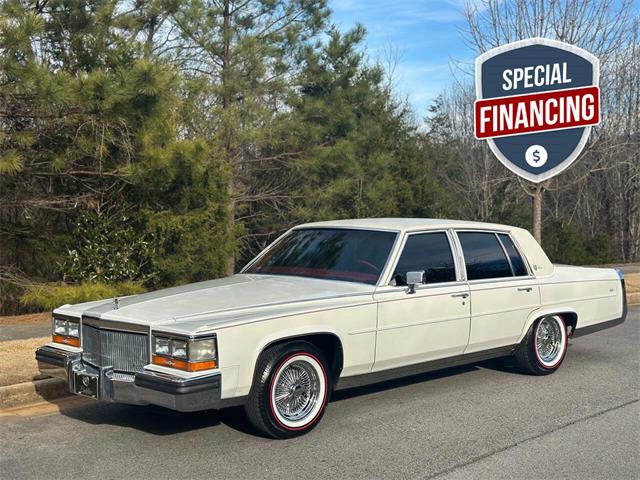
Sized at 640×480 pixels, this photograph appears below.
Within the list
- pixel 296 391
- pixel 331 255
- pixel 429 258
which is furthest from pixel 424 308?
pixel 296 391

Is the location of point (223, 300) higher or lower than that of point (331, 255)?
lower

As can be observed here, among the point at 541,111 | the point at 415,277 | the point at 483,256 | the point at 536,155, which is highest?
the point at 541,111

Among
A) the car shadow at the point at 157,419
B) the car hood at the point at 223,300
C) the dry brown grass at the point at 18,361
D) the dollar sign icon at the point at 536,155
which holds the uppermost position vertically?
the dollar sign icon at the point at 536,155

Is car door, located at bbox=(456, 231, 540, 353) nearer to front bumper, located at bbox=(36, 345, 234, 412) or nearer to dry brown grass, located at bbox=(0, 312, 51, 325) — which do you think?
front bumper, located at bbox=(36, 345, 234, 412)

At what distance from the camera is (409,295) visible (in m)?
6.05

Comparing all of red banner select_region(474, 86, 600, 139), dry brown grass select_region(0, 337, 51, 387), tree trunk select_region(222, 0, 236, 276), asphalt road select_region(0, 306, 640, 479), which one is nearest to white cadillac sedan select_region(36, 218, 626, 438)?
asphalt road select_region(0, 306, 640, 479)

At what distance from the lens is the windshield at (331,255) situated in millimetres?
6168

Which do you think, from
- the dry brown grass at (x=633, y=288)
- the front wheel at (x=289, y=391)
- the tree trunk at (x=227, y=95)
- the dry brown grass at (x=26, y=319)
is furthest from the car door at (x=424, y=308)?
the tree trunk at (x=227, y=95)

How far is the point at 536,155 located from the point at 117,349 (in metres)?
12.2

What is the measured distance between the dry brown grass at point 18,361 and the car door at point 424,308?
10.7ft

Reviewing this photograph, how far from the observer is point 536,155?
50.7 feet

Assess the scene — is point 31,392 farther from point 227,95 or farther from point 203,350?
point 227,95

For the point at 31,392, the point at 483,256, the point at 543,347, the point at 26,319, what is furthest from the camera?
the point at 26,319

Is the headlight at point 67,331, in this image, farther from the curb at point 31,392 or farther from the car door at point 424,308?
the car door at point 424,308
